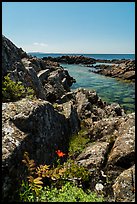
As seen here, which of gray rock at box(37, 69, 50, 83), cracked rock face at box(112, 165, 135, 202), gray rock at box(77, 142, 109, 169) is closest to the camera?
cracked rock face at box(112, 165, 135, 202)

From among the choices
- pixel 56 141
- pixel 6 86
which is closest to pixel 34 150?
pixel 56 141

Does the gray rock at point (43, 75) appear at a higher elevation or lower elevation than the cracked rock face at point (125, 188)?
higher

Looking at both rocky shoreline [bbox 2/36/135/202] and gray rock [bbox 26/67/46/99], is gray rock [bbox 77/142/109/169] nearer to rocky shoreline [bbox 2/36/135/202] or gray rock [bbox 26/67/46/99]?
rocky shoreline [bbox 2/36/135/202]

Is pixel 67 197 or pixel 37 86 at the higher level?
pixel 37 86

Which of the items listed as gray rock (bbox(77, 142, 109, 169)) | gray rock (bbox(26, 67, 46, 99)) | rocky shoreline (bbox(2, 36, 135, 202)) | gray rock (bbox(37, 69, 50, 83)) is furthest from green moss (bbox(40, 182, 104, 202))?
gray rock (bbox(37, 69, 50, 83))

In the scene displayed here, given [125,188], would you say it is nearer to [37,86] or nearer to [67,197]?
[67,197]

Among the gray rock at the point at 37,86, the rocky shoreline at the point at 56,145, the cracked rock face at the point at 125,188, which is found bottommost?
the cracked rock face at the point at 125,188

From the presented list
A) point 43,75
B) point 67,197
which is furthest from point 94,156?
point 43,75

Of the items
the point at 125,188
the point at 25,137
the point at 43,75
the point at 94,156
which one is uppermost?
the point at 43,75

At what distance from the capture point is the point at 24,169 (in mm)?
7039

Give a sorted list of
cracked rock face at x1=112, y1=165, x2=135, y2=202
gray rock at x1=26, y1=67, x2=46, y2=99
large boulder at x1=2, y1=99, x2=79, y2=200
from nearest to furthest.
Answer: large boulder at x1=2, y1=99, x2=79, y2=200
cracked rock face at x1=112, y1=165, x2=135, y2=202
gray rock at x1=26, y1=67, x2=46, y2=99

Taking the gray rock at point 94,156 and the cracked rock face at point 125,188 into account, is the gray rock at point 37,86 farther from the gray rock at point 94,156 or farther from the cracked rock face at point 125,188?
the cracked rock face at point 125,188

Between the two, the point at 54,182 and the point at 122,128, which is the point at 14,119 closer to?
the point at 54,182

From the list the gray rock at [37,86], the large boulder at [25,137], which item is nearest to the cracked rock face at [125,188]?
the large boulder at [25,137]
